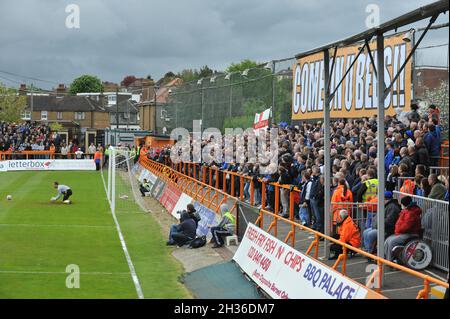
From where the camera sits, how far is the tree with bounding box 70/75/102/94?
182525mm

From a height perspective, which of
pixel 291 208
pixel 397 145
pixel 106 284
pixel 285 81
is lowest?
pixel 106 284

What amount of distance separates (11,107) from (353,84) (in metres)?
93.0

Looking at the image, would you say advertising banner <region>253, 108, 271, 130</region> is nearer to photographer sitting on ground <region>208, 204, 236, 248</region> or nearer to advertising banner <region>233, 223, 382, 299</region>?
photographer sitting on ground <region>208, 204, 236, 248</region>

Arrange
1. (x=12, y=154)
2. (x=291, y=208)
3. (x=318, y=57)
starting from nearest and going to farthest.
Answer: (x=291, y=208)
(x=318, y=57)
(x=12, y=154)

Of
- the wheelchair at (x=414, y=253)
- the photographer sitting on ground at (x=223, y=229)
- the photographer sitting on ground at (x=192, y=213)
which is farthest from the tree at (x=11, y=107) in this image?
the wheelchair at (x=414, y=253)

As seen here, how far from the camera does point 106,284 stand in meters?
16.4

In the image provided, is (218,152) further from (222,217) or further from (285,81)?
(222,217)

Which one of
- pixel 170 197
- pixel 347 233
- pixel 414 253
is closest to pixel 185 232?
pixel 347 233

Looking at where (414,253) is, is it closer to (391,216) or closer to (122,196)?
(391,216)

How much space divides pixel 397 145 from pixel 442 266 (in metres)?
5.16

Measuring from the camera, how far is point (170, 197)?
31.5m


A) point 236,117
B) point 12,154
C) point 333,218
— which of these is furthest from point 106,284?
point 12,154

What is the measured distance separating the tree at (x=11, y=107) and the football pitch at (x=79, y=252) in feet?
255

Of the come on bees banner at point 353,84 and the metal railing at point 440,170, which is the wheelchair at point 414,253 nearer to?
the metal railing at point 440,170
